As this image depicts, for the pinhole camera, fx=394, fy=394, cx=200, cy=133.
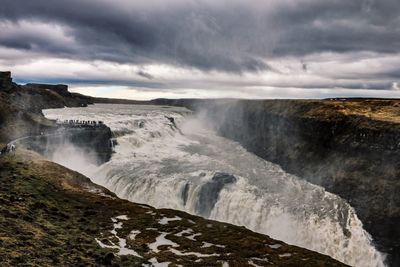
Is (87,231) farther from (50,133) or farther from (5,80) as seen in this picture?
(5,80)

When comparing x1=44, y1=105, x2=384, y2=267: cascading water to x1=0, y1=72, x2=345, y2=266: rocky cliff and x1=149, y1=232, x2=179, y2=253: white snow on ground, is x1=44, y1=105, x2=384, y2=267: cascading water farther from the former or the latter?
x1=149, y1=232, x2=179, y2=253: white snow on ground

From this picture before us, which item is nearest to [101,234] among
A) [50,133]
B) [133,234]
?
[133,234]

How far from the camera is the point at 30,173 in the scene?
46312 millimetres

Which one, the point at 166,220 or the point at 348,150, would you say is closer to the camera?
the point at 166,220

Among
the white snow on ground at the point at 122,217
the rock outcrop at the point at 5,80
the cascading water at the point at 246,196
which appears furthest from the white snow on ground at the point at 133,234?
the rock outcrop at the point at 5,80

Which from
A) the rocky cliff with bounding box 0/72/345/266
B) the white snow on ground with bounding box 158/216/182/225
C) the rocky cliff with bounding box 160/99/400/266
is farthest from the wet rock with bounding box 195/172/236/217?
the rocky cliff with bounding box 160/99/400/266

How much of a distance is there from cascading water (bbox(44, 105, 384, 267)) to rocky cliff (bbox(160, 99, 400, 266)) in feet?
6.45

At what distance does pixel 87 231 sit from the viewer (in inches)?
1249

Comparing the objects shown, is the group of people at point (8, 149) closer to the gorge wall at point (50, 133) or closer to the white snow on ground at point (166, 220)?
the gorge wall at point (50, 133)

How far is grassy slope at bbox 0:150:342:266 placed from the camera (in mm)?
24594

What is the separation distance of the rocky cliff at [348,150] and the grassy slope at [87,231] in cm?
2099

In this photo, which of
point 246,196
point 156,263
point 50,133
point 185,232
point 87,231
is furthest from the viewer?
point 50,133

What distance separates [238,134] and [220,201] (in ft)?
213

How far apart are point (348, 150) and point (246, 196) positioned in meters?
20.9
